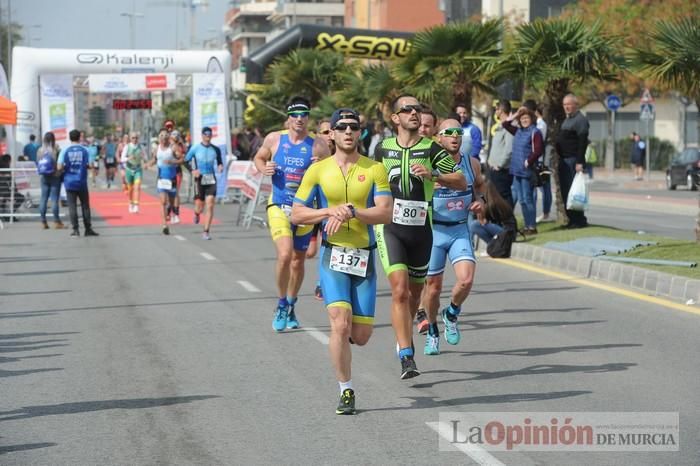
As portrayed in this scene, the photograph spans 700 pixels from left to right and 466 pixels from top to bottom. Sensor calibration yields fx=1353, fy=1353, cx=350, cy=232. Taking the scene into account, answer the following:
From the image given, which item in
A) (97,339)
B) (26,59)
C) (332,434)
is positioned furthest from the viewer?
(26,59)

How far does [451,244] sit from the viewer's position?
1112cm

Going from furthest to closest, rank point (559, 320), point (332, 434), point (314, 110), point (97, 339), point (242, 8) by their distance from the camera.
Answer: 1. point (242, 8)
2. point (314, 110)
3. point (559, 320)
4. point (97, 339)
5. point (332, 434)

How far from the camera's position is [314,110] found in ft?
139

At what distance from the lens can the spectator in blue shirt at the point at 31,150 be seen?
34969 millimetres

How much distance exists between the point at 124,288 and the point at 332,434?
8919mm

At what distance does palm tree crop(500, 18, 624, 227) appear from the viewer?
2162cm

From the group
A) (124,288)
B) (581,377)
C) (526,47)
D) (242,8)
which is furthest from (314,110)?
(242,8)

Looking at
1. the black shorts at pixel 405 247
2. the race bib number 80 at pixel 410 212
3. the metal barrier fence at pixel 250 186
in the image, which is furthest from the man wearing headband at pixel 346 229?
the metal barrier fence at pixel 250 186

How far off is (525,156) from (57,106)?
18401 millimetres

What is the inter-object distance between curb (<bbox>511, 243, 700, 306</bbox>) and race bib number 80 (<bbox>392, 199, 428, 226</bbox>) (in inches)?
205

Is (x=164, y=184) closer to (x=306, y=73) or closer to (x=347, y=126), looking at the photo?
(x=347, y=126)

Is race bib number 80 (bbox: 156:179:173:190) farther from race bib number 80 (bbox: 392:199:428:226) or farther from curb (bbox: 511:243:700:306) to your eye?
race bib number 80 (bbox: 392:199:428:226)

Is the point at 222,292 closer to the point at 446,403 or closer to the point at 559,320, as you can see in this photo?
the point at 559,320

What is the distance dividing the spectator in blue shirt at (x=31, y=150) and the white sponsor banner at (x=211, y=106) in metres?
4.45
